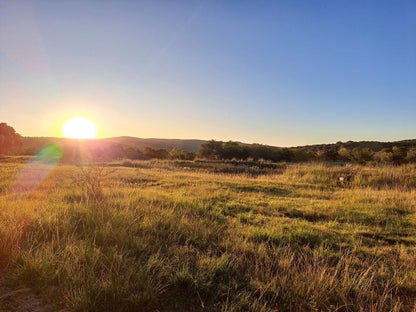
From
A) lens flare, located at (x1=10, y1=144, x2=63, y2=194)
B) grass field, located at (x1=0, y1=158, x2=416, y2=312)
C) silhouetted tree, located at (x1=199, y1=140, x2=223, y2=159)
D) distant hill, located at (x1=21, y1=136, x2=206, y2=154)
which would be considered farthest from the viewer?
distant hill, located at (x1=21, y1=136, x2=206, y2=154)

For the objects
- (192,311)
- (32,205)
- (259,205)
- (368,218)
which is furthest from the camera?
(259,205)

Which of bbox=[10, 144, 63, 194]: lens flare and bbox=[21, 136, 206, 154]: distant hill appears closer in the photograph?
bbox=[10, 144, 63, 194]: lens flare

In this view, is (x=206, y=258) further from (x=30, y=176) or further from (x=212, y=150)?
(x=212, y=150)

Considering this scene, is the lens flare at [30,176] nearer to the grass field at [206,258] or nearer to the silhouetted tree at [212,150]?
the grass field at [206,258]

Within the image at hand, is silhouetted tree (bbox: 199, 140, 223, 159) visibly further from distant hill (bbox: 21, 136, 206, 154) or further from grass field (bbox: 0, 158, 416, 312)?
grass field (bbox: 0, 158, 416, 312)

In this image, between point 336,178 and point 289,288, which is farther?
point 336,178

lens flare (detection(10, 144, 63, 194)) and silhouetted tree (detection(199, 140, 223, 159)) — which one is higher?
silhouetted tree (detection(199, 140, 223, 159))

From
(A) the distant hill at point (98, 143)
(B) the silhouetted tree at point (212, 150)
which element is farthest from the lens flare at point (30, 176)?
(A) the distant hill at point (98, 143)

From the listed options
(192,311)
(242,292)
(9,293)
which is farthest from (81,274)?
(242,292)

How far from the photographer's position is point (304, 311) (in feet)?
7.11

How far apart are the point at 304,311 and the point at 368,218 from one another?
14.1 feet

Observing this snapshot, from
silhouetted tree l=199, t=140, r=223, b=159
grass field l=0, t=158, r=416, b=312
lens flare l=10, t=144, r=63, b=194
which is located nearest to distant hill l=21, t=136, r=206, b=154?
silhouetted tree l=199, t=140, r=223, b=159

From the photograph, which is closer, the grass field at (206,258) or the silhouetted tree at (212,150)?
the grass field at (206,258)

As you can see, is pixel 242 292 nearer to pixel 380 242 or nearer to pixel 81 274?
pixel 81 274
